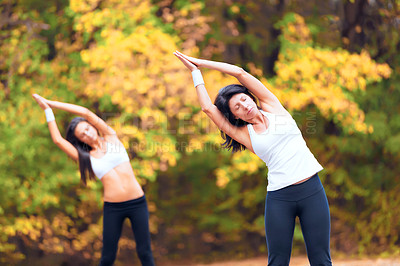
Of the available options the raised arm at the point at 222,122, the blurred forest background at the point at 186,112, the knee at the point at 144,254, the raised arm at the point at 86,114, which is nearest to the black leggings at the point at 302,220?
the raised arm at the point at 222,122

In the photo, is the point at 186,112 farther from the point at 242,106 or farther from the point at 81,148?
the point at 242,106

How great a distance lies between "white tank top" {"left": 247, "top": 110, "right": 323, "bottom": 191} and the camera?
292cm

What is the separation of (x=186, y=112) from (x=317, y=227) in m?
4.02

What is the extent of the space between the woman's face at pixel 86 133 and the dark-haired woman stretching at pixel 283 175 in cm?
156

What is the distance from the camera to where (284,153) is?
2936mm

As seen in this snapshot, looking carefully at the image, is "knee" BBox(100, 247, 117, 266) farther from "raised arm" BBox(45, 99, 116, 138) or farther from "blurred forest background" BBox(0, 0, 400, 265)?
"blurred forest background" BBox(0, 0, 400, 265)

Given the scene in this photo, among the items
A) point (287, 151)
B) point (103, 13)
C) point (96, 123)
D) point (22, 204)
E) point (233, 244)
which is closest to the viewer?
point (287, 151)

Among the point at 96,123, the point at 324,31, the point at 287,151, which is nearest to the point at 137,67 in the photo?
the point at 96,123

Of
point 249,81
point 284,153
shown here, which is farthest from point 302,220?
point 249,81

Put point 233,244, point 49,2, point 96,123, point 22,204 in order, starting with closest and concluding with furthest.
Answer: point 96,123
point 22,204
point 49,2
point 233,244

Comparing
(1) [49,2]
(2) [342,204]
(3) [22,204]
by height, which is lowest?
(2) [342,204]

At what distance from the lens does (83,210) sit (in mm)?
7754

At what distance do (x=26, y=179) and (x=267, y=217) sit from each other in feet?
16.6

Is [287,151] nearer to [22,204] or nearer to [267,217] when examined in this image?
[267,217]
